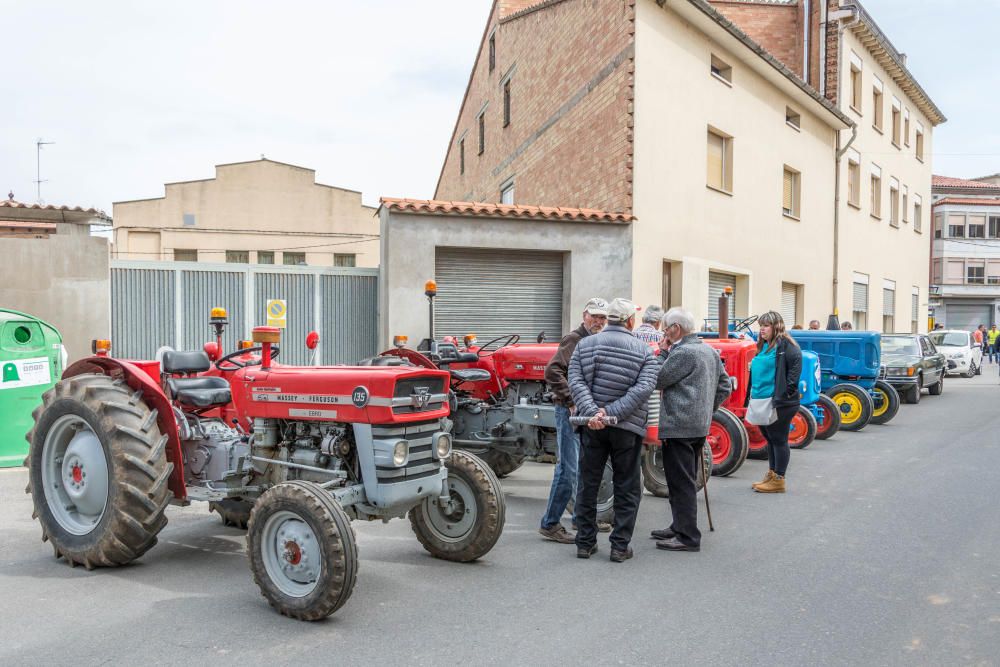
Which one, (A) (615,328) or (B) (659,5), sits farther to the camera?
(B) (659,5)

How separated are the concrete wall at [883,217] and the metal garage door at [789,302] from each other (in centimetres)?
253

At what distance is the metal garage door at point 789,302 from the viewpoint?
1944 centimetres

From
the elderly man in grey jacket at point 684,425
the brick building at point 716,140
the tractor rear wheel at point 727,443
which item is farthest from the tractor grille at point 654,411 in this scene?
the brick building at point 716,140

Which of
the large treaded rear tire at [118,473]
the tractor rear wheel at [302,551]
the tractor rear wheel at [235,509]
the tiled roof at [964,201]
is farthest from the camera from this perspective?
the tiled roof at [964,201]

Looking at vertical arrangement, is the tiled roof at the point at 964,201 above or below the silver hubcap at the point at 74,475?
above

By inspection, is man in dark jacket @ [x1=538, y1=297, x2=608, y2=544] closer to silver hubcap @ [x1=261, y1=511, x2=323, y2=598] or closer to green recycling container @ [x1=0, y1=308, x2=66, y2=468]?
silver hubcap @ [x1=261, y1=511, x2=323, y2=598]

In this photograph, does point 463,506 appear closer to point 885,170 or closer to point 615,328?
point 615,328

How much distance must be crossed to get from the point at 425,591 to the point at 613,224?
999 cm

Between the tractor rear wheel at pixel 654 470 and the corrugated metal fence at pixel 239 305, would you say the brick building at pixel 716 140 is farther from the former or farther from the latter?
the tractor rear wheel at pixel 654 470

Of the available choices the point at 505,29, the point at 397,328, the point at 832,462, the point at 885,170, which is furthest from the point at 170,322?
the point at 885,170

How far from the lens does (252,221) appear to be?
3362 centimetres

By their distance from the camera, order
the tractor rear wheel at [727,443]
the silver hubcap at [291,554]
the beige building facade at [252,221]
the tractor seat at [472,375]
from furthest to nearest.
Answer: the beige building facade at [252,221] → the tractor rear wheel at [727,443] → the tractor seat at [472,375] → the silver hubcap at [291,554]

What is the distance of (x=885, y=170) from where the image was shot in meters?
25.2

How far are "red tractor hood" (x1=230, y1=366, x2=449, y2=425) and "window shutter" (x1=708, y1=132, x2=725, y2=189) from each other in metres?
13.1
